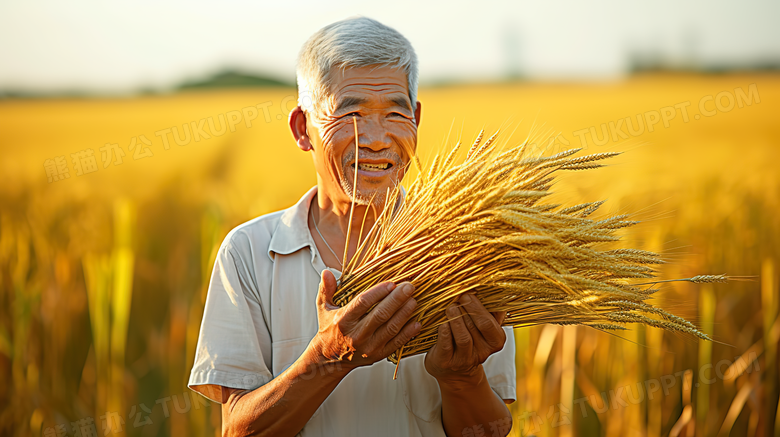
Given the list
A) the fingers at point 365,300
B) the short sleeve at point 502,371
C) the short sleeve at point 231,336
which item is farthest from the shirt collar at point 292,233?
the short sleeve at point 502,371

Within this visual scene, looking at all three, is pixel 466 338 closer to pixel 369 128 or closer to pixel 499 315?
pixel 499 315

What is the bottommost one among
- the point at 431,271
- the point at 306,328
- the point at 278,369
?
the point at 278,369

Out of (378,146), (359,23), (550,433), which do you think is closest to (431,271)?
(378,146)

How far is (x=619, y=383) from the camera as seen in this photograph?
2670 mm

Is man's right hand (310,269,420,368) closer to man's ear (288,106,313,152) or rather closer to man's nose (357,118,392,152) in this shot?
man's nose (357,118,392,152)

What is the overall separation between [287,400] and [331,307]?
0.26 m

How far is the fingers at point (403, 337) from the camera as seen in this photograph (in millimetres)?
1174

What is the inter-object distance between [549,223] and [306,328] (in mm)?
732

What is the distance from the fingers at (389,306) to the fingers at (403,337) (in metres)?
0.04

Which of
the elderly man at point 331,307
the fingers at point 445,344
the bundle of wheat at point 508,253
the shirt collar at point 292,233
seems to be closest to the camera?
the bundle of wheat at point 508,253

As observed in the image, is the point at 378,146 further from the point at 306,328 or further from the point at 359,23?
the point at 306,328

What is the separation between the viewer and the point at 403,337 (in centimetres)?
117

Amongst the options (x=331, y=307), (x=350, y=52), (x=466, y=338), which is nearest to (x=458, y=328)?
(x=466, y=338)

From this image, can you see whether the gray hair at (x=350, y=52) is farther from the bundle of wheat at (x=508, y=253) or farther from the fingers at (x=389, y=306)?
the fingers at (x=389, y=306)
